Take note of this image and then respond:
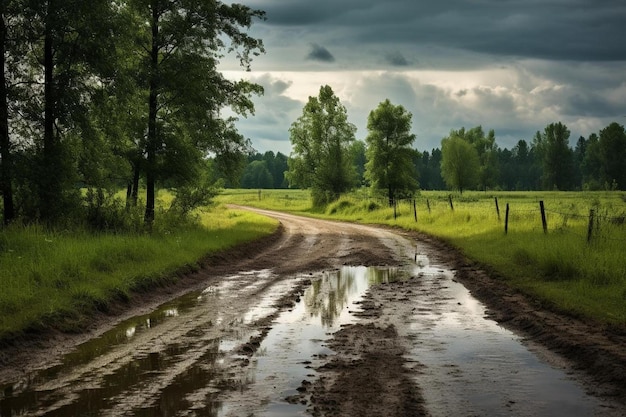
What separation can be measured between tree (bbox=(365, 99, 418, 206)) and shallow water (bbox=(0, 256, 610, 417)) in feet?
158

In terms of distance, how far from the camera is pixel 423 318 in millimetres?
11039

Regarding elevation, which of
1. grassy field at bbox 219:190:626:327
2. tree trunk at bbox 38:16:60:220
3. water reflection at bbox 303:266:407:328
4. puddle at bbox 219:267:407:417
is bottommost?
water reflection at bbox 303:266:407:328

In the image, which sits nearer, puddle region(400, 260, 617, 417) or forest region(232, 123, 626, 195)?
puddle region(400, 260, 617, 417)

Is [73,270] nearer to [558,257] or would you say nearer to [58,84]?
[58,84]

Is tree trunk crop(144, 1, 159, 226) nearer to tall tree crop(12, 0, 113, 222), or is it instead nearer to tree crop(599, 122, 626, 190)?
tall tree crop(12, 0, 113, 222)

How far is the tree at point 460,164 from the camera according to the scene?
369 feet

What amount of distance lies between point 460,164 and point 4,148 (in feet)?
333

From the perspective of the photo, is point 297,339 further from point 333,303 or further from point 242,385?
point 333,303

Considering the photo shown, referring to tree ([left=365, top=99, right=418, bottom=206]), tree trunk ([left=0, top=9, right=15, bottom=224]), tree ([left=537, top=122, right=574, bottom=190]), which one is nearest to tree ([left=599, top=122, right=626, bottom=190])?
tree ([left=537, top=122, right=574, bottom=190])

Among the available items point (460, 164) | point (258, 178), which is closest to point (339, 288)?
point (460, 164)

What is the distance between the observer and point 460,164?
4434 inches

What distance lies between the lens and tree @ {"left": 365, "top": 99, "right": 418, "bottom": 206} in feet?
198

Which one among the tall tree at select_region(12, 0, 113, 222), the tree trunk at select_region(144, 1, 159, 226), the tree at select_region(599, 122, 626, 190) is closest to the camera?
the tall tree at select_region(12, 0, 113, 222)

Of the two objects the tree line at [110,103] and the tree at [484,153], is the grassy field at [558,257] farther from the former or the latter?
the tree at [484,153]
